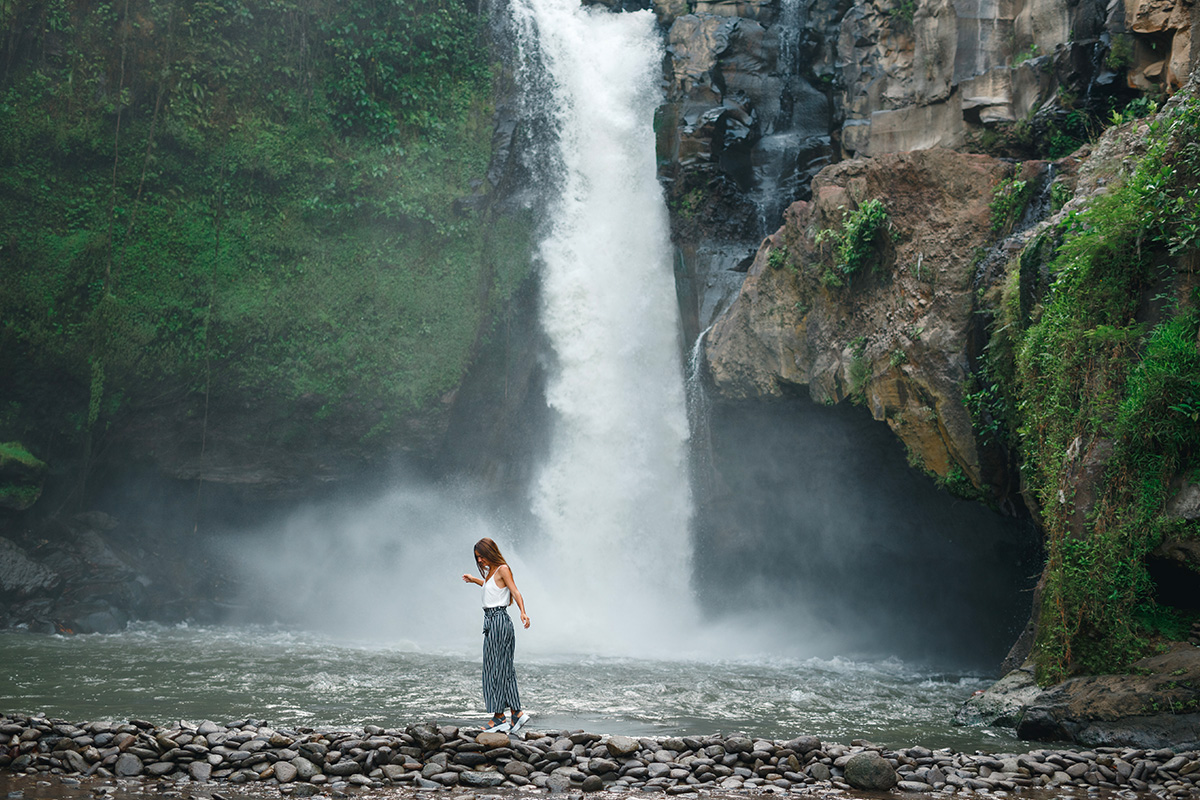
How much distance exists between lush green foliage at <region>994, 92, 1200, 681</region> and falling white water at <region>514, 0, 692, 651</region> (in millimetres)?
8322

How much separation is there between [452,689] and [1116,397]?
23.2 feet

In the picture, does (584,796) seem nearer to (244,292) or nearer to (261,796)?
(261,796)

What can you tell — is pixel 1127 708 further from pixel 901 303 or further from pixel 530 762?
pixel 901 303

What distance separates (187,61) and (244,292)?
479 centimetres

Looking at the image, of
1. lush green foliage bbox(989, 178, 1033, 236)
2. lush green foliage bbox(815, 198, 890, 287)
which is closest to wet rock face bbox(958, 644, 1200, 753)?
lush green foliage bbox(989, 178, 1033, 236)

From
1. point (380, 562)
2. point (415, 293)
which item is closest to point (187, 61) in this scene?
point (415, 293)

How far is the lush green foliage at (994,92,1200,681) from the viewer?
7.10 m

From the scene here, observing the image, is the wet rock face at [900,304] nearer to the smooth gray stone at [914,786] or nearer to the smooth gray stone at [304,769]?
the smooth gray stone at [914,786]

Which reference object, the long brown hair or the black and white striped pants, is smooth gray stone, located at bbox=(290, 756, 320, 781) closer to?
the black and white striped pants

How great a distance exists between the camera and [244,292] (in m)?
17.3

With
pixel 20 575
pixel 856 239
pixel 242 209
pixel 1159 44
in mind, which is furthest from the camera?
pixel 242 209

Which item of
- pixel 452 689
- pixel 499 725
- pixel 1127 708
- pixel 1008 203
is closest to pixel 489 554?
pixel 499 725

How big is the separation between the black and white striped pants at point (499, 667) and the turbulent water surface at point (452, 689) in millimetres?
562

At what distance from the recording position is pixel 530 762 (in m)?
5.39
